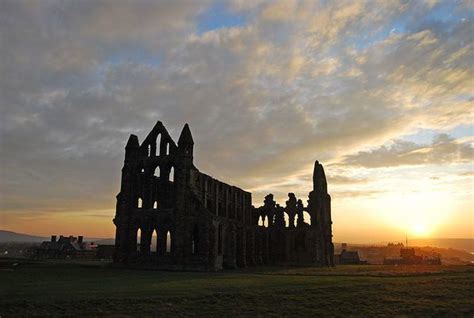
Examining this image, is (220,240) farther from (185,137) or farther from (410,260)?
(410,260)

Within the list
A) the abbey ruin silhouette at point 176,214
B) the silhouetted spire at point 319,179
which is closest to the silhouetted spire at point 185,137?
the abbey ruin silhouette at point 176,214

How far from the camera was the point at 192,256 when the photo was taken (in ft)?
118

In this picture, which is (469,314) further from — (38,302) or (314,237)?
(314,237)

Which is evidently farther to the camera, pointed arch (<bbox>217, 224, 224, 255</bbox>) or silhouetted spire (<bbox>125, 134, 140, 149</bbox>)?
silhouetted spire (<bbox>125, 134, 140, 149</bbox>)

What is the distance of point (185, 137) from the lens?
39500 mm

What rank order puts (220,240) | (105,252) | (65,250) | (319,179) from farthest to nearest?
(65,250)
(105,252)
(319,179)
(220,240)

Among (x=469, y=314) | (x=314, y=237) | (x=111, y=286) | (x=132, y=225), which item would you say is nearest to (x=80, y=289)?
(x=111, y=286)

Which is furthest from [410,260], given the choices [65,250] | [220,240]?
[65,250]

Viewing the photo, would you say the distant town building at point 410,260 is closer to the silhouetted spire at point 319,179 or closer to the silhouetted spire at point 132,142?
the silhouetted spire at point 319,179

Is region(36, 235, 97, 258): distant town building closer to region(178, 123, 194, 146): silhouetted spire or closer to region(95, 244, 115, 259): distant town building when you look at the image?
region(95, 244, 115, 259): distant town building

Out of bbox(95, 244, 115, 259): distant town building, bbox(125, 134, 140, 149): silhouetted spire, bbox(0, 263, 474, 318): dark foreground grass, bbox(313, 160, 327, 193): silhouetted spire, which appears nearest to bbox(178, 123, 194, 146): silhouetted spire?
bbox(125, 134, 140, 149): silhouetted spire

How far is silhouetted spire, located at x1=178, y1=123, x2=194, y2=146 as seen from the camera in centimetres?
3925

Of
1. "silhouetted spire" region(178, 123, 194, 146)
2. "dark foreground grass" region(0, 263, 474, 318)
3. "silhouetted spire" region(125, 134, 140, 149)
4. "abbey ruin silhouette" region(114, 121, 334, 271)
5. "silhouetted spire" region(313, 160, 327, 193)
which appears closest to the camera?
"dark foreground grass" region(0, 263, 474, 318)

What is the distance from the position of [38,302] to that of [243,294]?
305 inches
